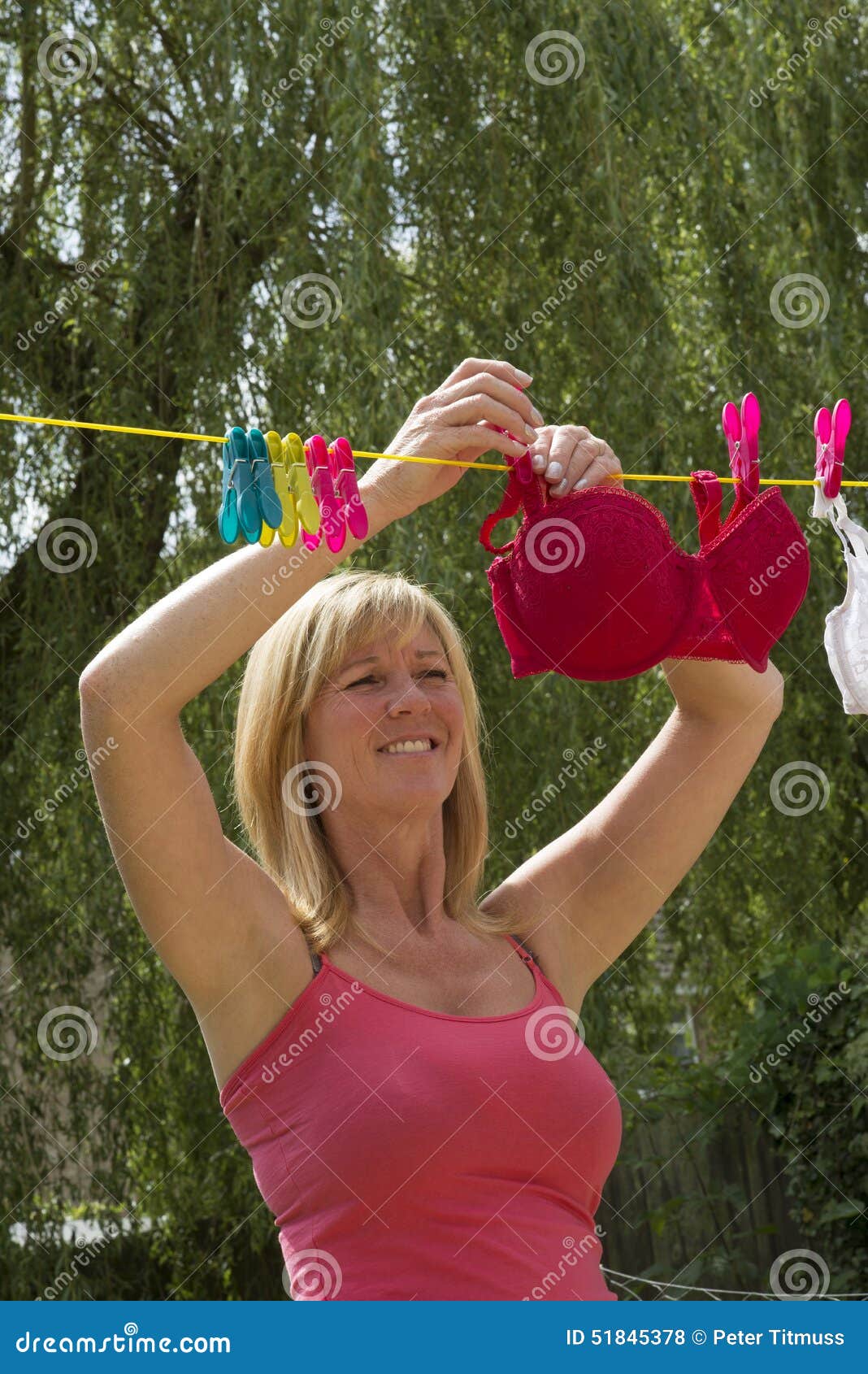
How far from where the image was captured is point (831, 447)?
157 cm

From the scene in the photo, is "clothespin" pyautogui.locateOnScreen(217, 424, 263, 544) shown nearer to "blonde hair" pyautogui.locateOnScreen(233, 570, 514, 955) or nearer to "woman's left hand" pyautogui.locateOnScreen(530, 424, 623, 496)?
"blonde hair" pyautogui.locateOnScreen(233, 570, 514, 955)

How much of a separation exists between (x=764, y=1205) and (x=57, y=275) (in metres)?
2.87

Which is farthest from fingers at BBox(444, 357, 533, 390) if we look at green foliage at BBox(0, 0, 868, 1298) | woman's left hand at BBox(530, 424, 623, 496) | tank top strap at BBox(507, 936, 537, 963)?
green foliage at BBox(0, 0, 868, 1298)

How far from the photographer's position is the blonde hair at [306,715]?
1.44m

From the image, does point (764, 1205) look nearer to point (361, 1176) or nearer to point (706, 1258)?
point (706, 1258)

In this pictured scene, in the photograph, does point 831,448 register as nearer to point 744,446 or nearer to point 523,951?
point 744,446

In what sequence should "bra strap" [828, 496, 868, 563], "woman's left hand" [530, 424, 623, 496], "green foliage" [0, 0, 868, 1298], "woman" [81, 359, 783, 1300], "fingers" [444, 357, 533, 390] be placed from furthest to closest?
1. "green foliage" [0, 0, 868, 1298]
2. "bra strap" [828, 496, 868, 563]
3. "woman's left hand" [530, 424, 623, 496]
4. "fingers" [444, 357, 533, 390]
5. "woman" [81, 359, 783, 1300]

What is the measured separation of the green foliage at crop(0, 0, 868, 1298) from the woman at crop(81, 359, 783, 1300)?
1.15m

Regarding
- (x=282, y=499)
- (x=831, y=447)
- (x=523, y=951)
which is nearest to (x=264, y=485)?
(x=282, y=499)

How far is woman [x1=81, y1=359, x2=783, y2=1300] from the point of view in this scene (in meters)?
1.23

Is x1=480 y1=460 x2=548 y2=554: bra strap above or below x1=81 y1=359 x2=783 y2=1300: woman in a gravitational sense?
above

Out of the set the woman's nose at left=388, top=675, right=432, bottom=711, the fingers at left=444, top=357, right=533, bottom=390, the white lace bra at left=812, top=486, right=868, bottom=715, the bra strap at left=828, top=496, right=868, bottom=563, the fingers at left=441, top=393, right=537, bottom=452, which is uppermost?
the fingers at left=444, top=357, right=533, bottom=390

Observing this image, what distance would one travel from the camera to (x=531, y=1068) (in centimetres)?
131

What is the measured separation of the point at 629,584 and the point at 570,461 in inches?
5.9
